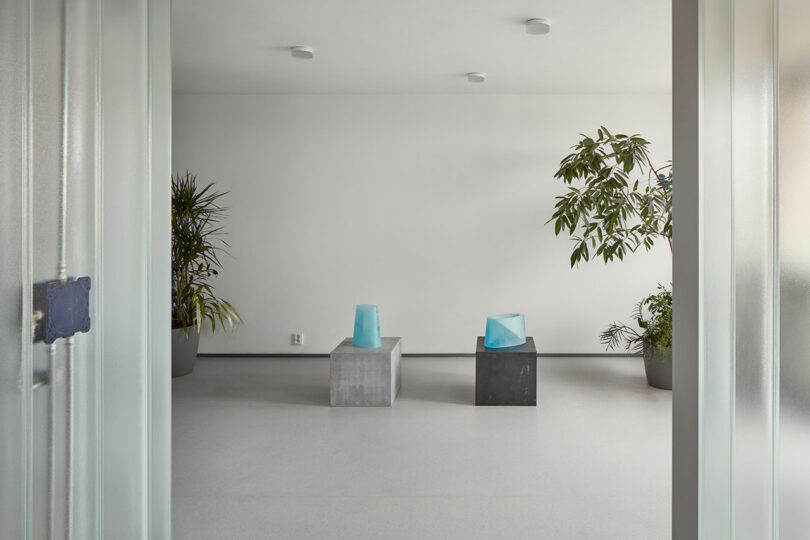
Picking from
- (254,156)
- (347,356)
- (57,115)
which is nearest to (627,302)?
(347,356)

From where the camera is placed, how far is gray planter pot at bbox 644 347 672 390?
4758 mm

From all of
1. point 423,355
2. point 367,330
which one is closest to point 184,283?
point 367,330

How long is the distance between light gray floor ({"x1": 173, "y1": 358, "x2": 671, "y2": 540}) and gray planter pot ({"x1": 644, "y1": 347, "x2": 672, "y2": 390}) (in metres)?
0.16

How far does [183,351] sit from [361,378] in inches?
73.5

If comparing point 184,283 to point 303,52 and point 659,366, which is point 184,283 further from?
point 659,366

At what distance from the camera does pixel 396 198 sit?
6.16 meters

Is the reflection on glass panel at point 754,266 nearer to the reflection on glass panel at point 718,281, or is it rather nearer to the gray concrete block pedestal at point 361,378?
the reflection on glass panel at point 718,281

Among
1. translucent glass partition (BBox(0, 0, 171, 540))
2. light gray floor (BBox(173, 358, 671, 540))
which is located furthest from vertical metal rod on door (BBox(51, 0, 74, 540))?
light gray floor (BBox(173, 358, 671, 540))

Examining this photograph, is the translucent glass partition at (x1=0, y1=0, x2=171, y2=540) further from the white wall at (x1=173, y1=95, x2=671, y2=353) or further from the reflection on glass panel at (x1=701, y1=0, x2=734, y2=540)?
the white wall at (x1=173, y1=95, x2=671, y2=353)

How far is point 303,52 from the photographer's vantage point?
184 inches

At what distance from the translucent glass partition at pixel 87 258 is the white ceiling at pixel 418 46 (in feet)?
8.16

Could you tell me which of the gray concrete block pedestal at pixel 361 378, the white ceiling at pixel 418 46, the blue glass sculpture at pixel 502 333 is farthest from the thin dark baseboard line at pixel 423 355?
the white ceiling at pixel 418 46

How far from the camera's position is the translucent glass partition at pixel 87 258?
1144 mm

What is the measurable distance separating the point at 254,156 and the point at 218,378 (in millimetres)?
2235
